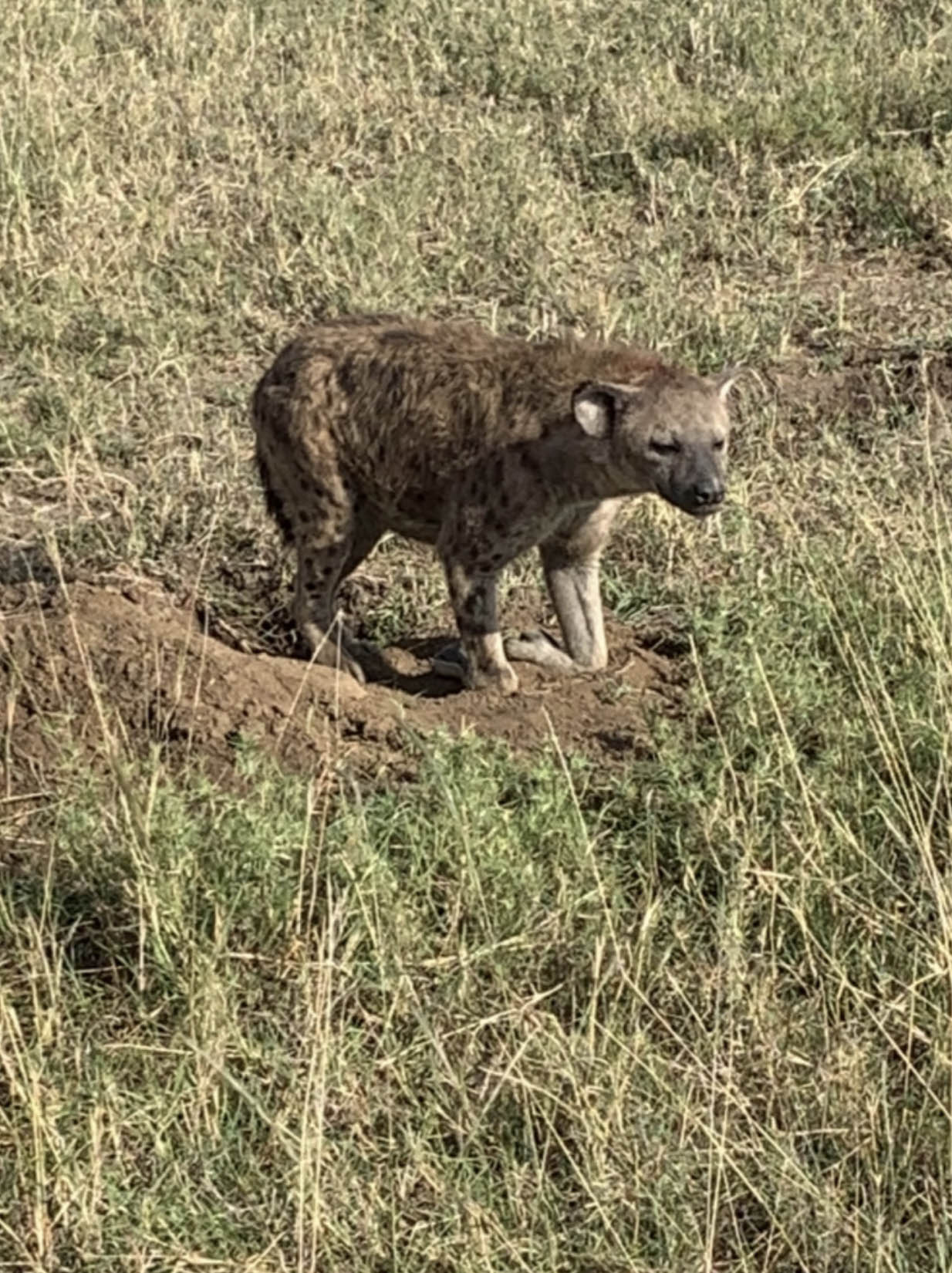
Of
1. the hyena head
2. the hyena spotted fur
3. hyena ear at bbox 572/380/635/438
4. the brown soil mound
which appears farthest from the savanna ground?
hyena ear at bbox 572/380/635/438

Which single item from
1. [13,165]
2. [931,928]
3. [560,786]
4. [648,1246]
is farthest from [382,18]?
[648,1246]

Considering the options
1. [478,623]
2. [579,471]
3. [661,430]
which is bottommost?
[478,623]

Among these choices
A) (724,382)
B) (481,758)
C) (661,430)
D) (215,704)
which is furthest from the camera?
(724,382)

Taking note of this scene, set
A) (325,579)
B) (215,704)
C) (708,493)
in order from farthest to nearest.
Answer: (325,579) < (708,493) < (215,704)

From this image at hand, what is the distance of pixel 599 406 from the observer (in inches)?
259

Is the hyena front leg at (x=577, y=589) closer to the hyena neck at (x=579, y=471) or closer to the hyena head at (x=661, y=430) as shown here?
the hyena neck at (x=579, y=471)

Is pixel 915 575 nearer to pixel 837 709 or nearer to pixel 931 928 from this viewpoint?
pixel 837 709

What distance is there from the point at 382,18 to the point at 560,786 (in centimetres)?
791

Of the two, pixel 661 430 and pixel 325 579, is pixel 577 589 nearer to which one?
pixel 661 430

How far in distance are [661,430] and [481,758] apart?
1.46m

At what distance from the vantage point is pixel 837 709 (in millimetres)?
5672

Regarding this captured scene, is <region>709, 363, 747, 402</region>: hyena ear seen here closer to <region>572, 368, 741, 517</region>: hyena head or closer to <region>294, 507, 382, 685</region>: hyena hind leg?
<region>572, 368, 741, 517</region>: hyena head

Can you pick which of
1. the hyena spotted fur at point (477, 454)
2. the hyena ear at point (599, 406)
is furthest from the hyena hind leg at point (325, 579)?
the hyena ear at point (599, 406)

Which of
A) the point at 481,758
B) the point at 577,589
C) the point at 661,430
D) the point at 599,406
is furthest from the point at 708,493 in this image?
the point at 481,758
